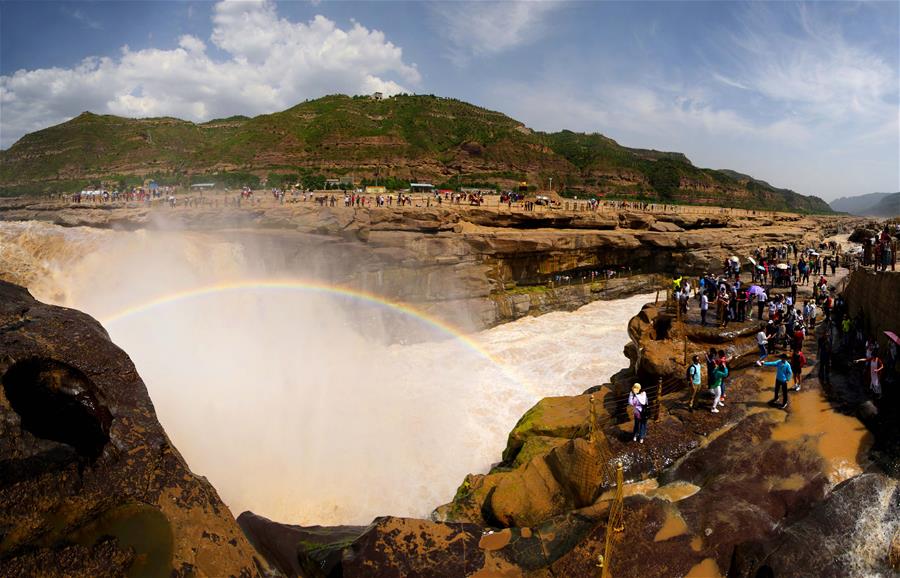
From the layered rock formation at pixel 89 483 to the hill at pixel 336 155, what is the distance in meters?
49.0

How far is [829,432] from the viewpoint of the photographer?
790 cm

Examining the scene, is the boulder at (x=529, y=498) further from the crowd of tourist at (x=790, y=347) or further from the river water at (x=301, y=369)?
the river water at (x=301, y=369)

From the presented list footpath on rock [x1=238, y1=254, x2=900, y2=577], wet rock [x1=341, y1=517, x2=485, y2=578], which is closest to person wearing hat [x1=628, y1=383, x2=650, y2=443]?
footpath on rock [x1=238, y1=254, x2=900, y2=577]

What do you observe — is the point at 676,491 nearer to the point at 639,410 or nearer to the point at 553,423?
the point at 639,410

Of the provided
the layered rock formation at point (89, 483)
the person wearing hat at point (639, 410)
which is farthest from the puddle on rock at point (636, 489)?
the layered rock formation at point (89, 483)

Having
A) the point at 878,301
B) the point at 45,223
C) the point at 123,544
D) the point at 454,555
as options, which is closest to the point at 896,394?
the point at 878,301

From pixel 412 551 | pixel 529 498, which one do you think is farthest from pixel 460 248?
pixel 412 551

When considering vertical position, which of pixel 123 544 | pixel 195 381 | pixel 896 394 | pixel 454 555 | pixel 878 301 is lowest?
pixel 195 381

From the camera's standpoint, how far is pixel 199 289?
23641mm

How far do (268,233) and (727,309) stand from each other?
70.3ft

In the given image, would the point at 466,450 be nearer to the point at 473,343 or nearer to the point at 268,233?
the point at 473,343

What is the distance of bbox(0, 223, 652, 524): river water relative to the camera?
13.5m

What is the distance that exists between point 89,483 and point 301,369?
16655mm

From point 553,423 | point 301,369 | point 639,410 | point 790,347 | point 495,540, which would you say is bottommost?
point 301,369
